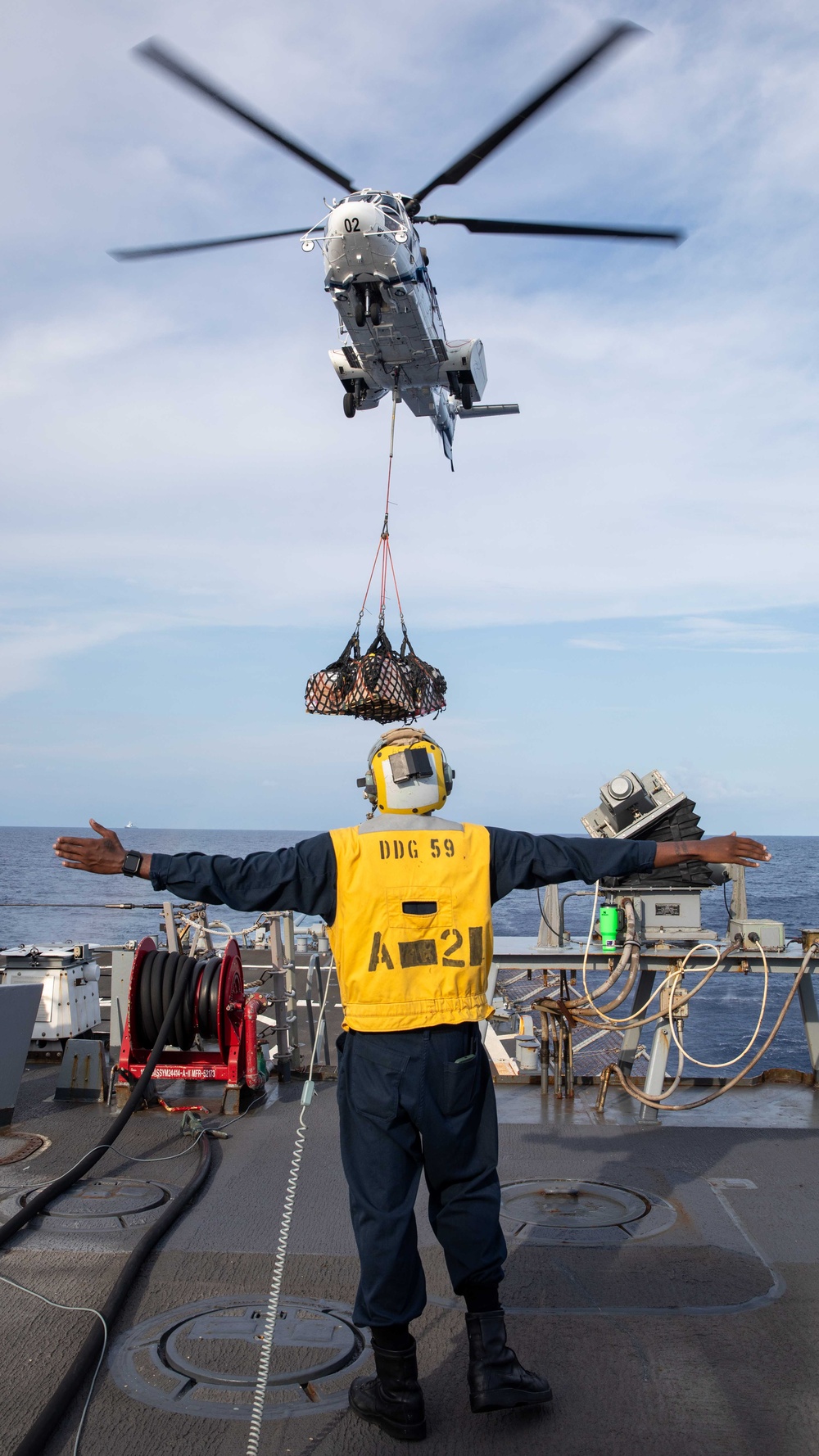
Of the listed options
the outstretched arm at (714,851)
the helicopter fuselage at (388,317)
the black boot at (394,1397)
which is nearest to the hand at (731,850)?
the outstretched arm at (714,851)

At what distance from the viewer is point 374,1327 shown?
3.32 m

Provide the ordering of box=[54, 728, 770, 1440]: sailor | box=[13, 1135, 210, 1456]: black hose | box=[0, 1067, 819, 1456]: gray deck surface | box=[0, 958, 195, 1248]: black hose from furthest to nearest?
box=[0, 958, 195, 1248]: black hose → box=[54, 728, 770, 1440]: sailor → box=[0, 1067, 819, 1456]: gray deck surface → box=[13, 1135, 210, 1456]: black hose

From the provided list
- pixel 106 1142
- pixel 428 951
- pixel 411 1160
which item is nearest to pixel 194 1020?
pixel 106 1142

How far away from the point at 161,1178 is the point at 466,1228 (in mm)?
2987

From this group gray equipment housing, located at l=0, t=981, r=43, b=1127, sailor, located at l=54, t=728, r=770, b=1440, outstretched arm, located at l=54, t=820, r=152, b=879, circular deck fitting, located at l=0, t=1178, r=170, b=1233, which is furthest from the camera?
gray equipment housing, located at l=0, t=981, r=43, b=1127

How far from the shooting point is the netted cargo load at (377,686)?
11.0 metres

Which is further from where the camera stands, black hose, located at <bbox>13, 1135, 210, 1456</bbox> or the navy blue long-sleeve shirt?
the navy blue long-sleeve shirt

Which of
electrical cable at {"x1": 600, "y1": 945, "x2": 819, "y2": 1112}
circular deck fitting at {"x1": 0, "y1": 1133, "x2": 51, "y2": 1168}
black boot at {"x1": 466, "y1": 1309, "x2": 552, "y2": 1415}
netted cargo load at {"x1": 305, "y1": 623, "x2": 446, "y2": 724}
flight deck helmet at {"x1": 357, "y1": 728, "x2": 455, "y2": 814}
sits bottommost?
black boot at {"x1": 466, "y1": 1309, "x2": 552, "y2": 1415}

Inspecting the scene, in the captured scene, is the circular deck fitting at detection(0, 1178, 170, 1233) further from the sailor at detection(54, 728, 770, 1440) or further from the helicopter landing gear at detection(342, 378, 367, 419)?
the helicopter landing gear at detection(342, 378, 367, 419)

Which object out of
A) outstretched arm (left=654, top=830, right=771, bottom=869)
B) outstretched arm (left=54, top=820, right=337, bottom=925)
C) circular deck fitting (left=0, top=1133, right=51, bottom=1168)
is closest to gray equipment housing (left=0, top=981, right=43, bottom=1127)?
circular deck fitting (left=0, top=1133, right=51, bottom=1168)

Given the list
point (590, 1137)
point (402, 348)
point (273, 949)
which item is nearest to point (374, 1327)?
point (590, 1137)

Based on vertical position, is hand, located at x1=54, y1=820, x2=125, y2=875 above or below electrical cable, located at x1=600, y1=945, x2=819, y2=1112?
above

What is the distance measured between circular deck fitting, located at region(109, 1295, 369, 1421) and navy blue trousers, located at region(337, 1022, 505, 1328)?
0.39 m

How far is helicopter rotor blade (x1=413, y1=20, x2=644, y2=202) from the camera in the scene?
10.2 meters
